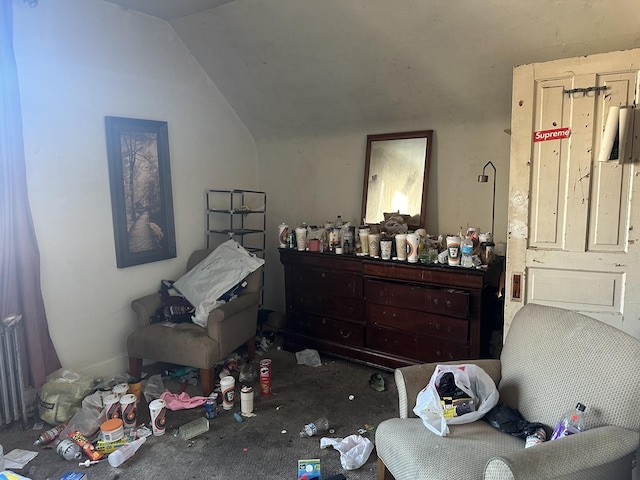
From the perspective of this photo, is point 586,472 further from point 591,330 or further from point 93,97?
point 93,97

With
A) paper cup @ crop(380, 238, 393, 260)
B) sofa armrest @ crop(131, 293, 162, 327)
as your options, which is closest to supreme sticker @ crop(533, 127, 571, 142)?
paper cup @ crop(380, 238, 393, 260)

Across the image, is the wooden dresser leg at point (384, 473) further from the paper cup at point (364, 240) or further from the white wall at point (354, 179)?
the white wall at point (354, 179)

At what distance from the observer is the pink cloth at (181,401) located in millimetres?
2674

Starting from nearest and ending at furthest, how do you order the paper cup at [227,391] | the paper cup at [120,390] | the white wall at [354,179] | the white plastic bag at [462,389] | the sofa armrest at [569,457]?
the sofa armrest at [569,457]
the white plastic bag at [462,389]
the paper cup at [120,390]
the paper cup at [227,391]
the white wall at [354,179]

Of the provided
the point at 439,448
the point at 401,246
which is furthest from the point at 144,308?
the point at 439,448

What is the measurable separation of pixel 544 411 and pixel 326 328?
1882 mm

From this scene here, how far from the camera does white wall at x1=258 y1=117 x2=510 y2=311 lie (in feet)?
10.2

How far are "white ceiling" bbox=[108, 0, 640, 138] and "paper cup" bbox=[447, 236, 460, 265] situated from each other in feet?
3.05

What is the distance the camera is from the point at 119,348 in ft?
10.4

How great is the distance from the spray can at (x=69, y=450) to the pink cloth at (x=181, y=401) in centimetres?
54

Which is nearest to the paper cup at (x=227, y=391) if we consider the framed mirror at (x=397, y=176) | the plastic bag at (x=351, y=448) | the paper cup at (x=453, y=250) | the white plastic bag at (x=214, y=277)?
the white plastic bag at (x=214, y=277)

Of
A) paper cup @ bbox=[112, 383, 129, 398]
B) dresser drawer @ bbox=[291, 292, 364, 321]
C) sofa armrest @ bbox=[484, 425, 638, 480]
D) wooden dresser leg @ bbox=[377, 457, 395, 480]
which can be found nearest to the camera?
sofa armrest @ bbox=[484, 425, 638, 480]

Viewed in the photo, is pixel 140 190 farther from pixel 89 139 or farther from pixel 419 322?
pixel 419 322

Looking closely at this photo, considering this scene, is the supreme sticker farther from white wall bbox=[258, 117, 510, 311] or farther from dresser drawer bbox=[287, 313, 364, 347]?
dresser drawer bbox=[287, 313, 364, 347]
